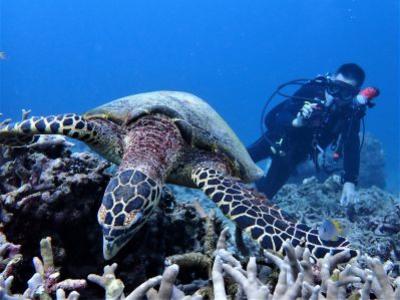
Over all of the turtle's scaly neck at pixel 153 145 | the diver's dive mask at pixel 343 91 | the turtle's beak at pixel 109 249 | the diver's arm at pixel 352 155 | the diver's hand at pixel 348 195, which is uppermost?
the diver's dive mask at pixel 343 91

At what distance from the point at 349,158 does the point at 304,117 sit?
4.45ft

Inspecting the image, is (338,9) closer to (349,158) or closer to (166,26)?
(166,26)

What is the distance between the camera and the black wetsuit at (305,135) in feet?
28.5

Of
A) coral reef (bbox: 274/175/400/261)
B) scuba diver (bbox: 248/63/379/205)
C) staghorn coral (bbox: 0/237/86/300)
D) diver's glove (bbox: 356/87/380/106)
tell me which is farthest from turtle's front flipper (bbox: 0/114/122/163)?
diver's glove (bbox: 356/87/380/106)

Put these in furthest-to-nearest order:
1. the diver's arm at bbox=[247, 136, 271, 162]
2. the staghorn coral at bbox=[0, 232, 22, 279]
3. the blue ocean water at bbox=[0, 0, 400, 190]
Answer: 1. the blue ocean water at bbox=[0, 0, 400, 190]
2. the diver's arm at bbox=[247, 136, 271, 162]
3. the staghorn coral at bbox=[0, 232, 22, 279]

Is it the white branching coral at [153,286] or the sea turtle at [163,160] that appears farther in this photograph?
the sea turtle at [163,160]

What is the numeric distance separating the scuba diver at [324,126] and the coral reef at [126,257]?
5.41m

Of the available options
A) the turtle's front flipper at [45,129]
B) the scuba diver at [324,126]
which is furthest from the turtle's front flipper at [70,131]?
the scuba diver at [324,126]

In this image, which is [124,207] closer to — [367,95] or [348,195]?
[348,195]

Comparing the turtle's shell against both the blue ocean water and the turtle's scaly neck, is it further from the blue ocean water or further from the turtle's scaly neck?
the blue ocean water

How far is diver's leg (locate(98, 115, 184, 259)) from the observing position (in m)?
2.83

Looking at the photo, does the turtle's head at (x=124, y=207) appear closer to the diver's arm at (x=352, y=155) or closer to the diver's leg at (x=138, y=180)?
the diver's leg at (x=138, y=180)

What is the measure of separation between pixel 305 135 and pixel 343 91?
49.8 inches

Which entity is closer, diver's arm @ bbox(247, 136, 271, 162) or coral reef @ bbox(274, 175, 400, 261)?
coral reef @ bbox(274, 175, 400, 261)
